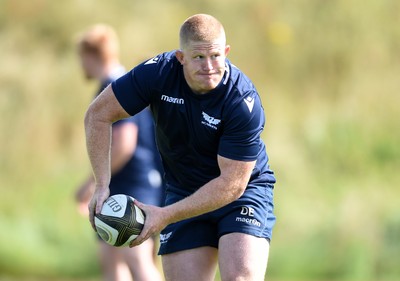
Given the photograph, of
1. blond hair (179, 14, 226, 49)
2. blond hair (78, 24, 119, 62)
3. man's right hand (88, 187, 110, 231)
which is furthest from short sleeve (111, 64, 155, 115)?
blond hair (78, 24, 119, 62)

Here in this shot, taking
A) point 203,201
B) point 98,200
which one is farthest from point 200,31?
point 98,200

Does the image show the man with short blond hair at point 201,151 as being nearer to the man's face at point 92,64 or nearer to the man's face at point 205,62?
the man's face at point 205,62

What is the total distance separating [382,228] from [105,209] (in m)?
6.74

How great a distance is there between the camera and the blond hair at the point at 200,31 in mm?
5125

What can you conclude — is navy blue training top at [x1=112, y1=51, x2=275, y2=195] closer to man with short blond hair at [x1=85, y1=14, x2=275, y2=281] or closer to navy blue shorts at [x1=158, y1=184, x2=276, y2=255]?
man with short blond hair at [x1=85, y1=14, x2=275, y2=281]

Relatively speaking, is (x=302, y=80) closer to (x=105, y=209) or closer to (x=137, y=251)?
(x=137, y=251)

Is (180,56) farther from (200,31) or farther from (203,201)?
(203,201)

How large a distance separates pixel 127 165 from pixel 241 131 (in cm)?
236

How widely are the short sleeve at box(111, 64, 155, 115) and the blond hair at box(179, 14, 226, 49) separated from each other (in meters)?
0.30

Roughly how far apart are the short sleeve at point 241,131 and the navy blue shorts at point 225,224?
369 mm

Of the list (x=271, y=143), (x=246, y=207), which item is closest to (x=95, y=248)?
(x=271, y=143)

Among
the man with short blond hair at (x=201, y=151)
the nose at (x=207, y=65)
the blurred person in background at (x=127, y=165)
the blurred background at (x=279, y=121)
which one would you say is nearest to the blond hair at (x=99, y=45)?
the blurred person in background at (x=127, y=165)

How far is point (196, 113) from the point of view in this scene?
535cm

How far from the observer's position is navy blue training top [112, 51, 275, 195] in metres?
5.26
